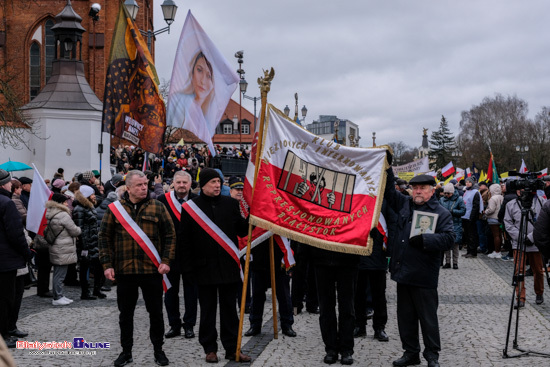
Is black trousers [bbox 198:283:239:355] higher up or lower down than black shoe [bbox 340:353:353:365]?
higher up

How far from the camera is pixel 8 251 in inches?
300

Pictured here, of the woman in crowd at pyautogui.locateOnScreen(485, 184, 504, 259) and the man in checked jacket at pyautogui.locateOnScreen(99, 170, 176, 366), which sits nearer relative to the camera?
the man in checked jacket at pyautogui.locateOnScreen(99, 170, 176, 366)

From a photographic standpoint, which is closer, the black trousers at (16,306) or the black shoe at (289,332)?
the black trousers at (16,306)

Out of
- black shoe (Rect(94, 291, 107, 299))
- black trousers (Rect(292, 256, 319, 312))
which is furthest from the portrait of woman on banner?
black shoe (Rect(94, 291, 107, 299))

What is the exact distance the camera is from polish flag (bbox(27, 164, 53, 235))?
10672 mm

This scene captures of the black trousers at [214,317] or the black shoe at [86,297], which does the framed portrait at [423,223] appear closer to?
the black trousers at [214,317]

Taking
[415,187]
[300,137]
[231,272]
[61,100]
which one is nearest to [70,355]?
[231,272]

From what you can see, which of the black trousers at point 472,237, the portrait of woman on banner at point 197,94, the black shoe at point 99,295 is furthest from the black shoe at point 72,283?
the black trousers at point 472,237

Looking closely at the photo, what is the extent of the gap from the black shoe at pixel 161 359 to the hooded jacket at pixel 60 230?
4230mm

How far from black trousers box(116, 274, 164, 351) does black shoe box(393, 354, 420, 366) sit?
2.50 m

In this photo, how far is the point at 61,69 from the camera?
30750mm

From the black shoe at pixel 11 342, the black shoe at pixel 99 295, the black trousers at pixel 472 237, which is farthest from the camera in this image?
the black trousers at pixel 472 237

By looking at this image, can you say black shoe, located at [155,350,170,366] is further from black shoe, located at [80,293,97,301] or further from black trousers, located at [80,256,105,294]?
black shoe, located at [80,293,97,301]

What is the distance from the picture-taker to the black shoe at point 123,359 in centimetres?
700
